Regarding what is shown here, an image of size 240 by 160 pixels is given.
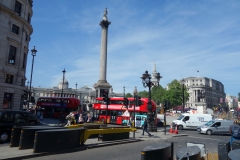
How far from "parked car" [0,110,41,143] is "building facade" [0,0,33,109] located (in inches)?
498

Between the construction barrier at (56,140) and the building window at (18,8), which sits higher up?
the building window at (18,8)

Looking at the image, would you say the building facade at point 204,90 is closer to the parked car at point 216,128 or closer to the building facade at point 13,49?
the parked car at point 216,128

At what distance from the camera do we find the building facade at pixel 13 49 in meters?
24.4

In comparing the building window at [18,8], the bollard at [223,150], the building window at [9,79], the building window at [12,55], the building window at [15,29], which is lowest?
the bollard at [223,150]

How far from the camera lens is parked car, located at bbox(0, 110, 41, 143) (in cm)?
Result: 1214

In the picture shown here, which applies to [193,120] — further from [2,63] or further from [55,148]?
[2,63]

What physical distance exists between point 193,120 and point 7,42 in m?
26.0

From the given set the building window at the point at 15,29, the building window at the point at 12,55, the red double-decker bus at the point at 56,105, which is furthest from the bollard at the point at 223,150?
the red double-decker bus at the point at 56,105

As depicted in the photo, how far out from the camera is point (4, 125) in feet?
39.9

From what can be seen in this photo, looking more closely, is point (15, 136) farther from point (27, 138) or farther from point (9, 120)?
point (9, 120)

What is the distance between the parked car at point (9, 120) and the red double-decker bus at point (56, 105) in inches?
825

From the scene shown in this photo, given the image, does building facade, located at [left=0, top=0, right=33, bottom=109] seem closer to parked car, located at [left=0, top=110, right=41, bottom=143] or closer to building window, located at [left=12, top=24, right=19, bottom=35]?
building window, located at [left=12, top=24, right=19, bottom=35]

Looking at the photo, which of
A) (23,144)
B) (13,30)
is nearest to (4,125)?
(23,144)

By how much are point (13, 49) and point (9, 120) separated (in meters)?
16.8
